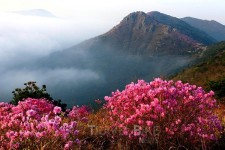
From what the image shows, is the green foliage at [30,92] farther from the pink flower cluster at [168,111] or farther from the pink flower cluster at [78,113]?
the pink flower cluster at [168,111]

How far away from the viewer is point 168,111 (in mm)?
7973

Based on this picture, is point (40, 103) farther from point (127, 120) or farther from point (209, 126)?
point (209, 126)

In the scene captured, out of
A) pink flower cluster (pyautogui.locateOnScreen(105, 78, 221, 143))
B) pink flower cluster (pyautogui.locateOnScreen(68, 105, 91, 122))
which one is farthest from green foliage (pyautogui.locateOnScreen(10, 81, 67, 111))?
pink flower cluster (pyautogui.locateOnScreen(105, 78, 221, 143))

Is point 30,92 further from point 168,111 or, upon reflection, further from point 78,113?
point 168,111

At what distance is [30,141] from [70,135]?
681 mm

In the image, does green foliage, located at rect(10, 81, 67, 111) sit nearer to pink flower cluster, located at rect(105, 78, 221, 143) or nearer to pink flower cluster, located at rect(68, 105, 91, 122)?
pink flower cluster, located at rect(68, 105, 91, 122)

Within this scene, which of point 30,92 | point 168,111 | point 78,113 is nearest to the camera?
point 168,111

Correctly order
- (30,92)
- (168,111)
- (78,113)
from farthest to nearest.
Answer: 1. (30,92)
2. (78,113)
3. (168,111)

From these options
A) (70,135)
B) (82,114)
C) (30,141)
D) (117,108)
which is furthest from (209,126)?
(82,114)

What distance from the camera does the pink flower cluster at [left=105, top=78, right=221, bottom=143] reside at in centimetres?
785

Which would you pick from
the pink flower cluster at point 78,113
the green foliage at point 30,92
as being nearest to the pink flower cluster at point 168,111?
the pink flower cluster at point 78,113

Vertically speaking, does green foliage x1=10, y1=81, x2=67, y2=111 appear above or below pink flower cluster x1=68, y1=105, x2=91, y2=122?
below

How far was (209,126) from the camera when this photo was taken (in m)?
8.23

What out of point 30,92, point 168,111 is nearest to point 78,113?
point 168,111
